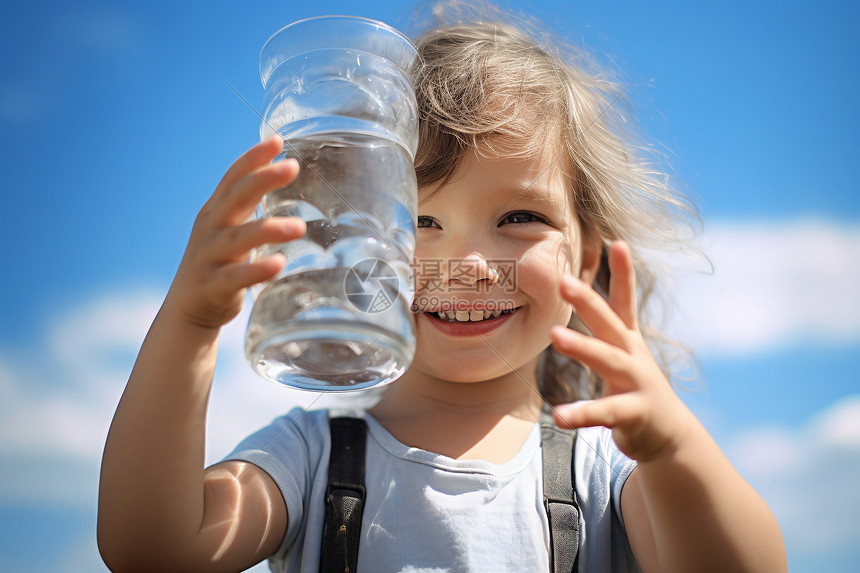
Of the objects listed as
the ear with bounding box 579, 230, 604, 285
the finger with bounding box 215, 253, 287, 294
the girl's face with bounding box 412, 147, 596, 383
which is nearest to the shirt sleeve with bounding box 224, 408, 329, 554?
the girl's face with bounding box 412, 147, 596, 383

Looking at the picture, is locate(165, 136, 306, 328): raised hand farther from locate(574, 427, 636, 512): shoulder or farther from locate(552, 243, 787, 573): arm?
locate(574, 427, 636, 512): shoulder

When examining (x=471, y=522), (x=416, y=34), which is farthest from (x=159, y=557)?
(x=416, y=34)

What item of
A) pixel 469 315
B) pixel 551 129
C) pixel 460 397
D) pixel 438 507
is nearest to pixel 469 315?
pixel 469 315

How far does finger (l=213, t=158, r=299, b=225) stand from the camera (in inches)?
40.9

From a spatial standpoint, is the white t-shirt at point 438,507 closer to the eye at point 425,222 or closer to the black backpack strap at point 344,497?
the black backpack strap at point 344,497

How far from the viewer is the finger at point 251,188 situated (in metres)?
1.04

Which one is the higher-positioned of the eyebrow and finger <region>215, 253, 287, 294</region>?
the eyebrow

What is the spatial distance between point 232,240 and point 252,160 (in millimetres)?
161

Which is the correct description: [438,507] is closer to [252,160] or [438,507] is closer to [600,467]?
[600,467]

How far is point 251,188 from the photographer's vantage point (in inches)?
41.0

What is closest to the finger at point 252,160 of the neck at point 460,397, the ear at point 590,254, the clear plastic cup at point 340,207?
the clear plastic cup at point 340,207

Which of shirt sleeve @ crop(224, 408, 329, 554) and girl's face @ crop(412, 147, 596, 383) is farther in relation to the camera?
girl's face @ crop(412, 147, 596, 383)

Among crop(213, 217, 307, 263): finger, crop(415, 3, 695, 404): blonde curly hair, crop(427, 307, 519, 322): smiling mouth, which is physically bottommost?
crop(213, 217, 307, 263): finger

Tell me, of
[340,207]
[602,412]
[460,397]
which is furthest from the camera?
[460,397]
